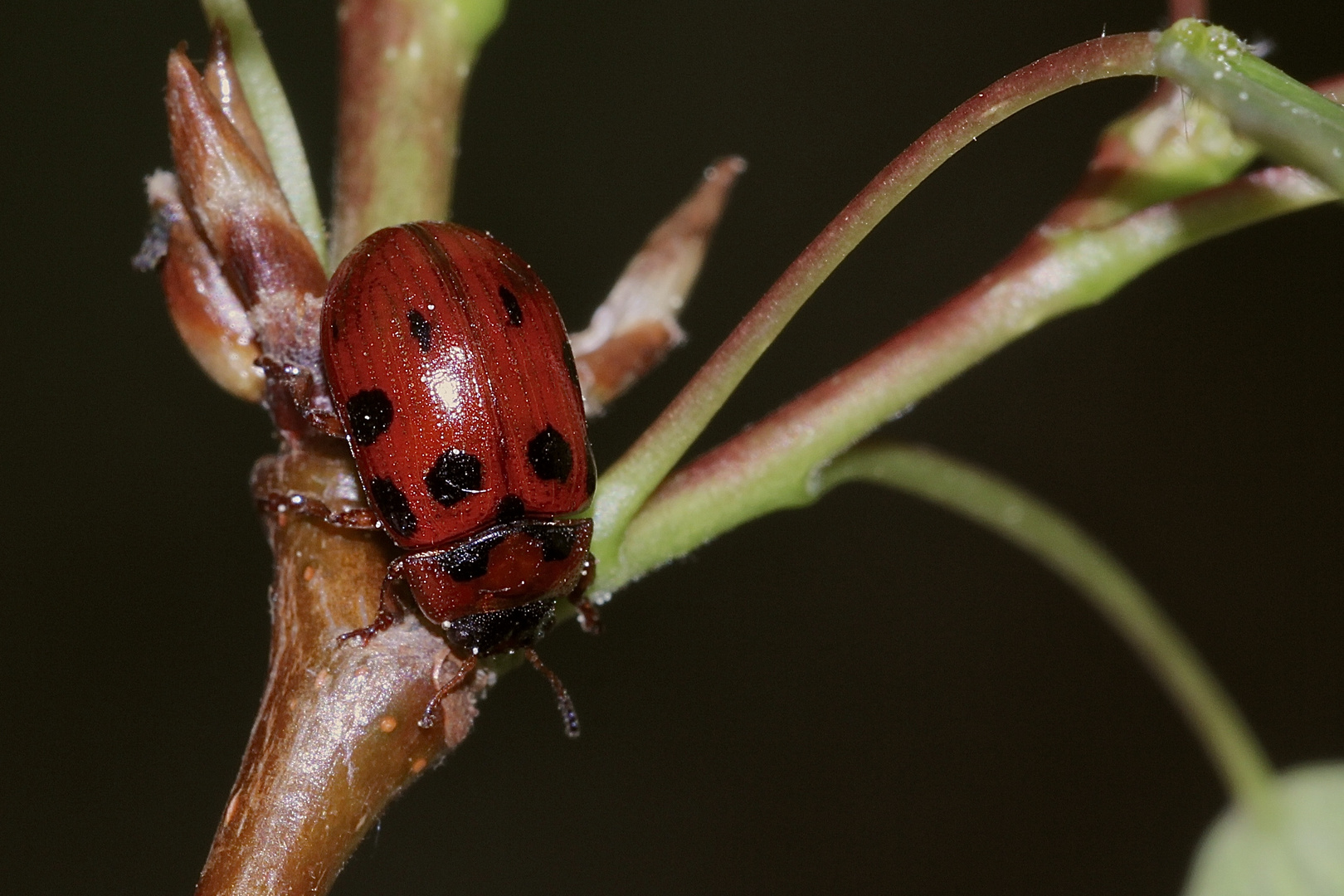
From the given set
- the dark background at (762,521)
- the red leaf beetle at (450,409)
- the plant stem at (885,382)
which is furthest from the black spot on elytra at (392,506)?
the dark background at (762,521)

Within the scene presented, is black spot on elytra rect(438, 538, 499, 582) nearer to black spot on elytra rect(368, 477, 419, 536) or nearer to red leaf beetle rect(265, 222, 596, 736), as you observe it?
red leaf beetle rect(265, 222, 596, 736)

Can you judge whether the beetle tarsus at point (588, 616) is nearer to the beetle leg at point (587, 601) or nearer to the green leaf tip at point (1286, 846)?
the beetle leg at point (587, 601)

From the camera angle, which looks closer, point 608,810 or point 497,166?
point 497,166

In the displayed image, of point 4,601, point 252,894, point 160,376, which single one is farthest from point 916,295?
point 252,894

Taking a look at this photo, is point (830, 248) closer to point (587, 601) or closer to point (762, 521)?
point (587, 601)

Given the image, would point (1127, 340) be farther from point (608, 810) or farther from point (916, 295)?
point (608, 810)

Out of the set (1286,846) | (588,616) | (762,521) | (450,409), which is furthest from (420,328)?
(762,521)

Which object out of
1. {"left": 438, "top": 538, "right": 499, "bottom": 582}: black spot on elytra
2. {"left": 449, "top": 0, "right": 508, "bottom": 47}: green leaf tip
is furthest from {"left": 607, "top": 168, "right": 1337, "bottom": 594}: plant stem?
{"left": 449, "top": 0, "right": 508, "bottom": 47}: green leaf tip
